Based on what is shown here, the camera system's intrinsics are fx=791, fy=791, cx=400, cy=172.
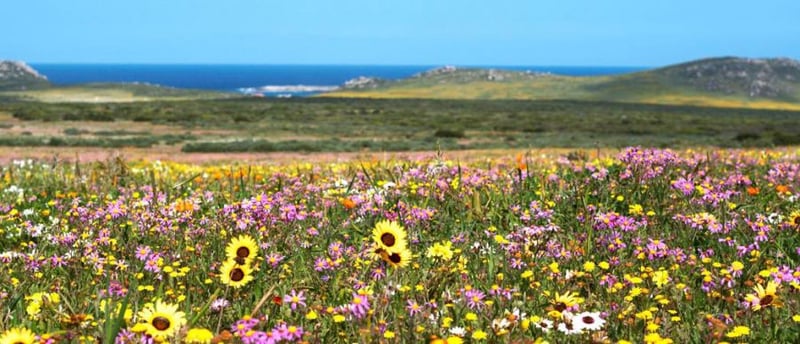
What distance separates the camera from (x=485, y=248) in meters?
4.73

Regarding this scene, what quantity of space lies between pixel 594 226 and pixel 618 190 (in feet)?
4.89

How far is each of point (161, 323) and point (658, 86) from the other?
14983cm

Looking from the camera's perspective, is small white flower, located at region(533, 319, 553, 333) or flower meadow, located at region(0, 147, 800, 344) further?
flower meadow, located at region(0, 147, 800, 344)

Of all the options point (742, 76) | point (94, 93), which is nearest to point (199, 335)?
point (94, 93)

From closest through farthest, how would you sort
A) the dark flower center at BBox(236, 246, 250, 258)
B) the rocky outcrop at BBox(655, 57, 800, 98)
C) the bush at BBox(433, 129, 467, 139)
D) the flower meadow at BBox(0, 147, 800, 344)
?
the flower meadow at BBox(0, 147, 800, 344) < the dark flower center at BBox(236, 246, 250, 258) < the bush at BBox(433, 129, 467, 139) < the rocky outcrop at BBox(655, 57, 800, 98)

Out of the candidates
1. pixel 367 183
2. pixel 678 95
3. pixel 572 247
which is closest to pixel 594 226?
pixel 572 247

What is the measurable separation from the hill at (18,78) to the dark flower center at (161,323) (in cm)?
15996

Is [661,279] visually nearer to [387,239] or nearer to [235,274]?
Result: [387,239]

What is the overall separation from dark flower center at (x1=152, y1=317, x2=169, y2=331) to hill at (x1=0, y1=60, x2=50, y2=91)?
15996 cm

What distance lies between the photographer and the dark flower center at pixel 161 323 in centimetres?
264

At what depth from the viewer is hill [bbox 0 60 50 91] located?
152 metres

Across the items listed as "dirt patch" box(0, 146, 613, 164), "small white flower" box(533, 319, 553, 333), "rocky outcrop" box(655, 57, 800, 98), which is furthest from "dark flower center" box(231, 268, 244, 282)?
"rocky outcrop" box(655, 57, 800, 98)

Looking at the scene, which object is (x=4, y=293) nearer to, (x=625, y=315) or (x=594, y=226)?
(x=625, y=315)

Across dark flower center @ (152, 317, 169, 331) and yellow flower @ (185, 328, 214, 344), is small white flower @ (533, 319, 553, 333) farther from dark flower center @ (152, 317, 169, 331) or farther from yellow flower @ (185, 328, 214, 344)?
dark flower center @ (152, 317, 169, 331)
